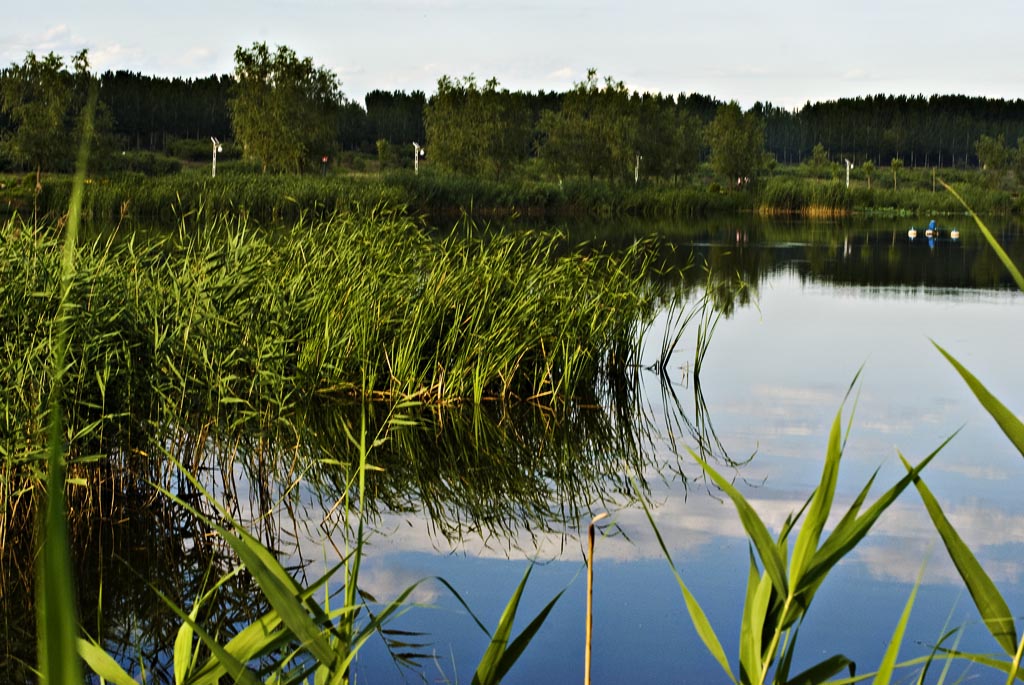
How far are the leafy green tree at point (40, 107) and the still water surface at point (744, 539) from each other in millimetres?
26640

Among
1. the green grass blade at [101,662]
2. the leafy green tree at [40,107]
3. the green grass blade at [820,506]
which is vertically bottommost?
the green grass blade at [101,662]

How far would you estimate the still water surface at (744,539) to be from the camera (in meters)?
3.83

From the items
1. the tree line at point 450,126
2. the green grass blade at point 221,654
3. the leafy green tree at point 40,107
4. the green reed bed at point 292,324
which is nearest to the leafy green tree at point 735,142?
the tree line at point 450,126

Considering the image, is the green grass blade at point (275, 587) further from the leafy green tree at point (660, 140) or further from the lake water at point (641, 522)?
the leafy green tree at point (660, 140)

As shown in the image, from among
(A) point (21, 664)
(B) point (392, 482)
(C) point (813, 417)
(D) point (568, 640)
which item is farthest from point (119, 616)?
(C) point (813, 417)

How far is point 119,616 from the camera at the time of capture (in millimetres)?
4023

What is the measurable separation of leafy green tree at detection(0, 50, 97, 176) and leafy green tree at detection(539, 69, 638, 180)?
15802mm

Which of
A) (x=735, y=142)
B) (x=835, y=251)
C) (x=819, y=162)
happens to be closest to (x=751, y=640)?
(x=835, y=251)

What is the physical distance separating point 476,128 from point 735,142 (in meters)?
14.1

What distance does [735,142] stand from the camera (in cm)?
4934

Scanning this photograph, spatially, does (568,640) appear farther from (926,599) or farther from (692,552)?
(926,599)

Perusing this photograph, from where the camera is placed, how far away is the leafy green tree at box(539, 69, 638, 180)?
4228 cm

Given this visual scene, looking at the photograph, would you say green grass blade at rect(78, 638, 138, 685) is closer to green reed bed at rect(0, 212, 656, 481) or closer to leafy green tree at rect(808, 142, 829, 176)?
green reed bed at rect(0, 212, 656, 481)

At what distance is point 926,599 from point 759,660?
3.00 metres
